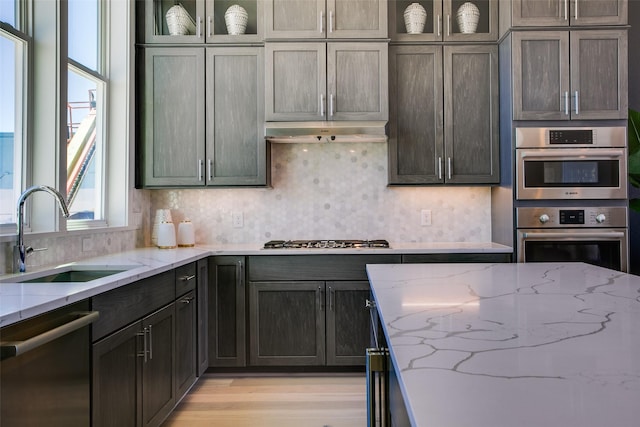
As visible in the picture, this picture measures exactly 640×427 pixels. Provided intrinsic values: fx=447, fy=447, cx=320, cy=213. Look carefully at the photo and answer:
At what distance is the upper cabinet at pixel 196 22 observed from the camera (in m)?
3.16

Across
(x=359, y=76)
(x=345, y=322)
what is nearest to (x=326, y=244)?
(x=345, y=322)

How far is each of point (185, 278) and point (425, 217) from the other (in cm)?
189

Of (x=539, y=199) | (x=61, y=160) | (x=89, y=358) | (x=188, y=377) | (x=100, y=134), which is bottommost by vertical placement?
(x=188, y=377)

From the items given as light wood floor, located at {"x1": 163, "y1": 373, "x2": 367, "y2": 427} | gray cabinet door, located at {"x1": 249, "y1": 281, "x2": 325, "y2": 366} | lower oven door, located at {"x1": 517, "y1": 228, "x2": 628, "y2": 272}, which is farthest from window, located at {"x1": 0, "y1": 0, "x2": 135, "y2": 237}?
lower oven door, located at {"x1": 517, "y1": 228, "x2": 628, "y2": 272}

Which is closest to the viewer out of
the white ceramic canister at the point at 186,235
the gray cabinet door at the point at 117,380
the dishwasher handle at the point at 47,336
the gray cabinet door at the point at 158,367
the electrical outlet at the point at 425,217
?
the dishwasher handle at the point at 47,336

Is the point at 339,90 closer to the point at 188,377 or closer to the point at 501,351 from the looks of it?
the point at 188,377

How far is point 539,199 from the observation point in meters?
2.96

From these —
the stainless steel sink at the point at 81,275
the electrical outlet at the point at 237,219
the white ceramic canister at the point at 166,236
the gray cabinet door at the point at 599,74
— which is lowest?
the stainless steel sink at the point at 81,275

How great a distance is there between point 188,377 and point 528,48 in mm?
2987

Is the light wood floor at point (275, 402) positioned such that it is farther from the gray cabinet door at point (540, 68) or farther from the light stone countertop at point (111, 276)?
the gray cabinet door at point (540, 68)

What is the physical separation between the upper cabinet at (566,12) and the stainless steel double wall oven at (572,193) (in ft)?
2.30

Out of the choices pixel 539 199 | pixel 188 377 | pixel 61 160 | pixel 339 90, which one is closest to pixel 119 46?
pixel 61 160

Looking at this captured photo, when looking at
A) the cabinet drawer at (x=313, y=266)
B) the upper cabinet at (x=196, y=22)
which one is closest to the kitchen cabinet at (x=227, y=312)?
the cabinet drawer at (x=313, y=266)

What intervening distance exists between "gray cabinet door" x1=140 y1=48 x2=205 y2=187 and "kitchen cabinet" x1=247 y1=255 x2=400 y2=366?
894 mm
